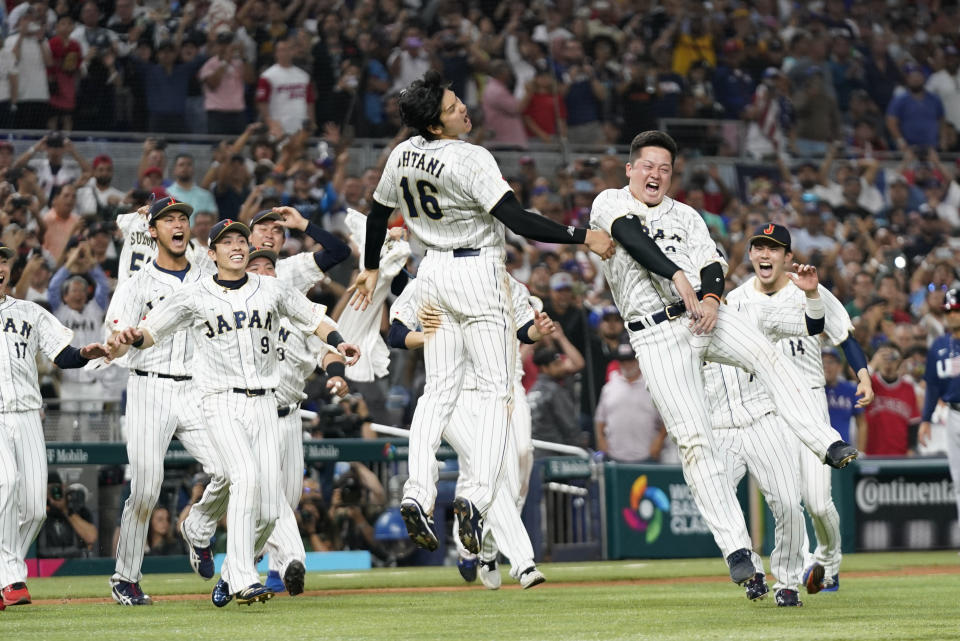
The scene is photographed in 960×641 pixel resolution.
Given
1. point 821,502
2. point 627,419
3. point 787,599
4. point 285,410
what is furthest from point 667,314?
point 627,419

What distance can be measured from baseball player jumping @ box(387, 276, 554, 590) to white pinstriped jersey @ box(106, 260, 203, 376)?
61.4 inches

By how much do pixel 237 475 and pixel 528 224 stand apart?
2.40 m

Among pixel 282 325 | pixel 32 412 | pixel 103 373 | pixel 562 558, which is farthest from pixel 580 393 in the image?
pixel 32 412

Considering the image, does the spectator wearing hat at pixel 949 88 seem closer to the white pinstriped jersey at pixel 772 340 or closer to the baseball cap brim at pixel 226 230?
the white pinstriped jersey at pixel 772 340

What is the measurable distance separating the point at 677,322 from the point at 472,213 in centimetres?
129

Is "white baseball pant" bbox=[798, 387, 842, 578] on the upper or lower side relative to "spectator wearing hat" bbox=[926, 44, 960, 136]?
lower

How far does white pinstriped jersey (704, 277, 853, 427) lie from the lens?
9.15 meters

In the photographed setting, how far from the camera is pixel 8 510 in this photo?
881cm

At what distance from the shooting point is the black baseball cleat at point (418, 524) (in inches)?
283

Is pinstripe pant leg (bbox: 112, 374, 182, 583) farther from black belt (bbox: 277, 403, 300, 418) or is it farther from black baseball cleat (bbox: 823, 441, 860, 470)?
black baseball cleat (bbox: 823, 441, 860, 470)

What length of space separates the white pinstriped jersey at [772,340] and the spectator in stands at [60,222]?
307 inches

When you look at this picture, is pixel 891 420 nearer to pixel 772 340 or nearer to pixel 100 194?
pixel 772 340

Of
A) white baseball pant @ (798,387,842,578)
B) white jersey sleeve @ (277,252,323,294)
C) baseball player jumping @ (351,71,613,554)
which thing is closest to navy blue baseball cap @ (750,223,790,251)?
white baseball pant @ (798,387,842,578)

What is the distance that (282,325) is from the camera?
10297 millimetres
